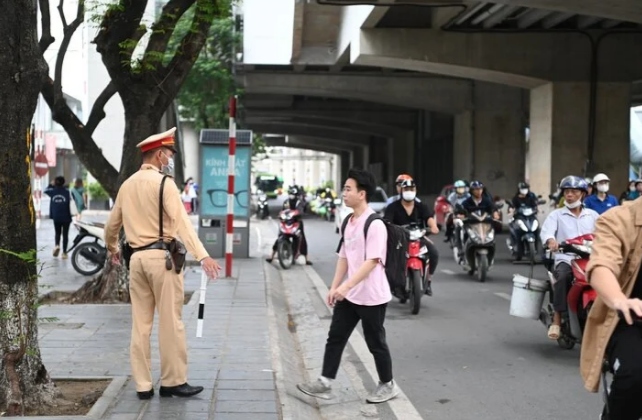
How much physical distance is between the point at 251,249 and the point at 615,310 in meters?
18.5

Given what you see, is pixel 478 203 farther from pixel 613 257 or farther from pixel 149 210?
pixel 613 257

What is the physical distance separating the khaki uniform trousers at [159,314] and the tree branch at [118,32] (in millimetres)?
5078

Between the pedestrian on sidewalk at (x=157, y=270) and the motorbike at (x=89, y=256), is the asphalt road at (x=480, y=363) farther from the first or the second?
the motorbike at (x=89, y=256)

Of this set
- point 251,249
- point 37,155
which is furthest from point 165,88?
point 37,155

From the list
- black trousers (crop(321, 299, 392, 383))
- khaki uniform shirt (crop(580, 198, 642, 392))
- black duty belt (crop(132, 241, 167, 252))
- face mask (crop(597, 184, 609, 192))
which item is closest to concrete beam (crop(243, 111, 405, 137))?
face mask (crop(597, 184, 609, 192))

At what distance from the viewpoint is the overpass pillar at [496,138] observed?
114ft

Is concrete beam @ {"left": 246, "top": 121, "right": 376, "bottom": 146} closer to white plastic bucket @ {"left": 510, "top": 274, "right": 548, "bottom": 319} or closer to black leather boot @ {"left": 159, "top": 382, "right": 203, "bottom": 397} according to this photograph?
white plastic bucket @ {"left": 510, "top": 274, "right": 548, "bottom": 319}

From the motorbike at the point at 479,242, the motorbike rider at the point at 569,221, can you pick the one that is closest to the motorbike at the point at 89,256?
the motorbike at the point at 479,242

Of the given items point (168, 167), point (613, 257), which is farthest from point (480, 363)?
point (613, 257)

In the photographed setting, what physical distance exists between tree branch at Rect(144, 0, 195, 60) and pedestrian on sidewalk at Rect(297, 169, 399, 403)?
213 inches

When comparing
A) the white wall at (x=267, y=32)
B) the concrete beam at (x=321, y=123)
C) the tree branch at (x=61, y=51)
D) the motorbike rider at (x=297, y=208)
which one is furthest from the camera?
the concrete beam at (x=321, y=123)

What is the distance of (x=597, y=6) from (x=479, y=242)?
575 cm

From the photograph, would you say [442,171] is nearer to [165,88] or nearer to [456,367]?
[165,88]

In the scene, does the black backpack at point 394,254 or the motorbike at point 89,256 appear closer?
the black backpack at point 394,254
